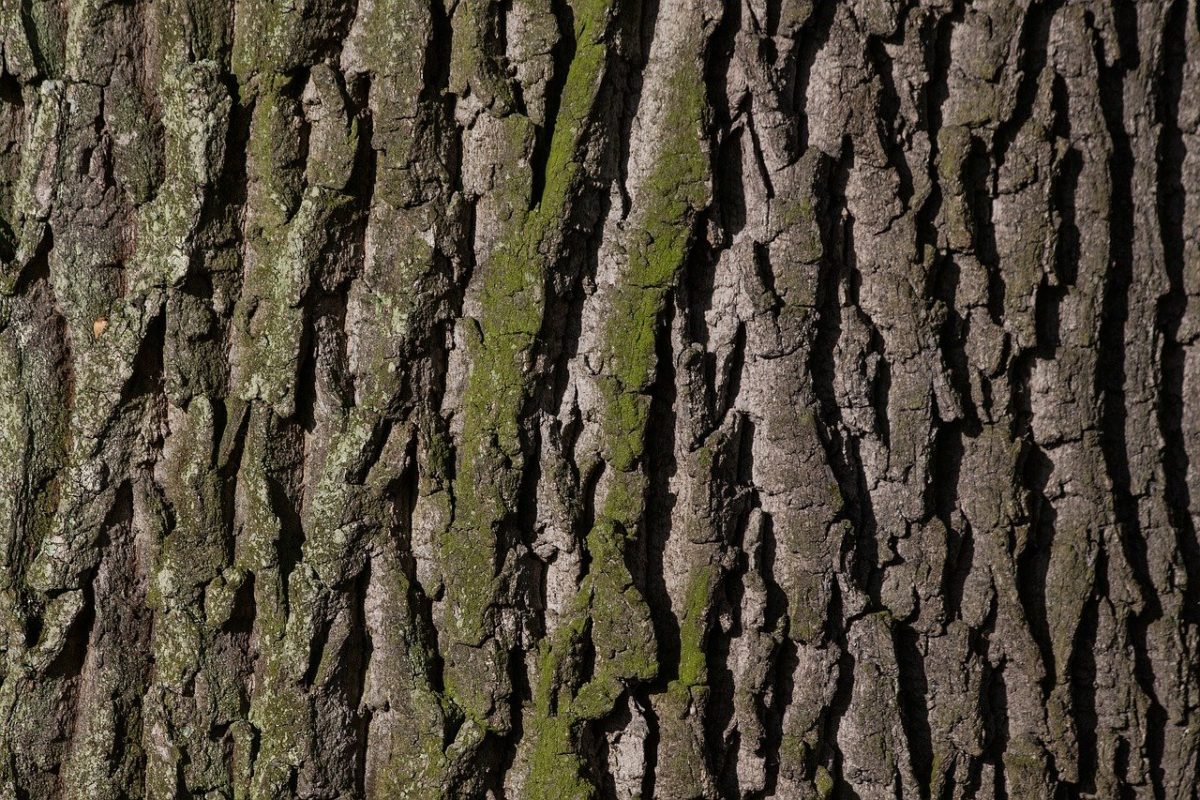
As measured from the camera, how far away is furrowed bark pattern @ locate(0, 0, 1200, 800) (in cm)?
157

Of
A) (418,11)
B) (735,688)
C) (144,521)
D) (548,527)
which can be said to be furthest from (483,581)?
(418,11)

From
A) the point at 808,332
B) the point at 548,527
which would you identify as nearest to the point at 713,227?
the point at 808,332

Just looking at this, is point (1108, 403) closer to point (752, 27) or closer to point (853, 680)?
point (853, 680)

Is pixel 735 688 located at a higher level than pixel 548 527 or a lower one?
lower

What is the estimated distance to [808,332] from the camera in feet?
5.22

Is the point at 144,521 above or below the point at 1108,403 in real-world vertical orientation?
below

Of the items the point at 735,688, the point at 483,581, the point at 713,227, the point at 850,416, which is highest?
the point at 713,227

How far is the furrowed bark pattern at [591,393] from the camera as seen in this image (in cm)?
157

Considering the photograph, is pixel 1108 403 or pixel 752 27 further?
pixel 1108 403

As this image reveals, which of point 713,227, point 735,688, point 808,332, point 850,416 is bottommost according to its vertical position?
point 735,688

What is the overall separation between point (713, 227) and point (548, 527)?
1.82 feet

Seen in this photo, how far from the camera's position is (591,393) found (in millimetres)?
1600

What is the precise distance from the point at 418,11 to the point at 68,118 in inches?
23.5

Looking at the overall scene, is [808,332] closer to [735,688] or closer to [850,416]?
[850,416]
